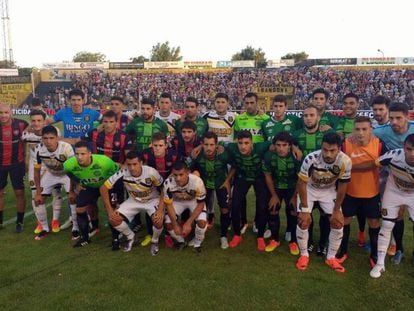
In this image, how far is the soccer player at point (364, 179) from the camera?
468cm

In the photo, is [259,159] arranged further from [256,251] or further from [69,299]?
[69,299]

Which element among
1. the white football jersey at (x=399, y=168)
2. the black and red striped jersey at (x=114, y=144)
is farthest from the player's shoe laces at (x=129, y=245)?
the white football jersey at (x=399, y=168)

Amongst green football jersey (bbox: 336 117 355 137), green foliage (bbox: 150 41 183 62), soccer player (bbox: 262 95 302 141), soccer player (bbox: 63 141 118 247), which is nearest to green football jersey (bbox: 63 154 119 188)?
soccer player (bbox: 63 141 118 247)

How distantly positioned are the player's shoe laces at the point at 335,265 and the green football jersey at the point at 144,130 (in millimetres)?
3298

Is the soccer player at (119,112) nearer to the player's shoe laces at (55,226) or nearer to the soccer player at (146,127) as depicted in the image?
the soccer player at (146,127)

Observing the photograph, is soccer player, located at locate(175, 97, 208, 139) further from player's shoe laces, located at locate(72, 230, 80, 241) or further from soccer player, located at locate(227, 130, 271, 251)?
player's shoe laces, located at locate(72, 230, 80, 241)

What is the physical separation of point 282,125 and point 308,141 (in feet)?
2.37

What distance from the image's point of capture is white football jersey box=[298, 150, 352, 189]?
179 inches

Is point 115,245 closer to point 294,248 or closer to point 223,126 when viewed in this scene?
point 294,248

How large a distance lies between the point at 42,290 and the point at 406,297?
414cm

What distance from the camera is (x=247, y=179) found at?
220 inches

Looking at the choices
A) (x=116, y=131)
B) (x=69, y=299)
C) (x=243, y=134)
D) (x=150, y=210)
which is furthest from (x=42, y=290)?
(x=243, y=134)

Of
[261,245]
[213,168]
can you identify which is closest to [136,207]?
[213,168]

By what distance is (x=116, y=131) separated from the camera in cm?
609
